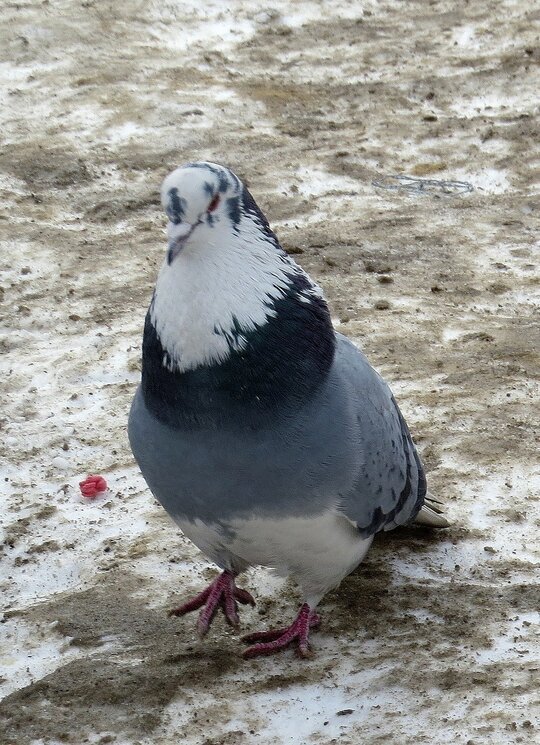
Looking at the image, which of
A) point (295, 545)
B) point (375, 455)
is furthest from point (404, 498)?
point (295, 545)

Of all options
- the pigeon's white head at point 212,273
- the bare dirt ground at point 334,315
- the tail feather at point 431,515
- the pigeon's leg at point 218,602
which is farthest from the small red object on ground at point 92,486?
the pigeon's white head at point 212,273

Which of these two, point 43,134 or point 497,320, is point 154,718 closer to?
point 497,320

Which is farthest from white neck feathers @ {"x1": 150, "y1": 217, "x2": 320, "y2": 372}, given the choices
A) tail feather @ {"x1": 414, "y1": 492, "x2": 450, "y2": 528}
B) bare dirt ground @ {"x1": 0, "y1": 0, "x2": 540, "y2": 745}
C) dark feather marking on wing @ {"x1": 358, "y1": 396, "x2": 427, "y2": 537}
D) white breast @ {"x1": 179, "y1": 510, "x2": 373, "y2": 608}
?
tail feather @ {"x1": 414, "y1": 492, "x2": 450, "y2": 528}

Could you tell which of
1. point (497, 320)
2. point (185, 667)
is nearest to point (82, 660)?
point (185, 667)

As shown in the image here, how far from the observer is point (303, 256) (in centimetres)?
603

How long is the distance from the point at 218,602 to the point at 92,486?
0.92m

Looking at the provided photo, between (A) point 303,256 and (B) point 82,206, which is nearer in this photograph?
(A) point 303,256

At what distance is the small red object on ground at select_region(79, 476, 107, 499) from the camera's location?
4.42m

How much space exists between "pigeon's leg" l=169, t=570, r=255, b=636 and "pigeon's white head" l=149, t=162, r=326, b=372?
0.98 metres

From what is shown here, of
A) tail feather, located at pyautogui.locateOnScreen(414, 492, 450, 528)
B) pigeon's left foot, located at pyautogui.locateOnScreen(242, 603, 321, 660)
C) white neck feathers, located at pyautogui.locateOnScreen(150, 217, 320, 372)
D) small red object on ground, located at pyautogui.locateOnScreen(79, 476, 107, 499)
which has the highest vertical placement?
white neck feathers, located at pyautogui.locateOnScreen(150, 217, 320, 372)

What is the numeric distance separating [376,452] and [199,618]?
822 millimetres

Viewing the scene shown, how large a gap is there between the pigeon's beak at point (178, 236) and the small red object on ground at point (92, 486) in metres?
1.74

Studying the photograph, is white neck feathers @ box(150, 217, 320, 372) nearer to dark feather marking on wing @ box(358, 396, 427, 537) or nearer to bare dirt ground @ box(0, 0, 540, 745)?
dark feather marking on wing @ box(358, 396, 427, 537)

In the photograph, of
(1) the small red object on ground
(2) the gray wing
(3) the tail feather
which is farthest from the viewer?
(1) the small red object on ground
